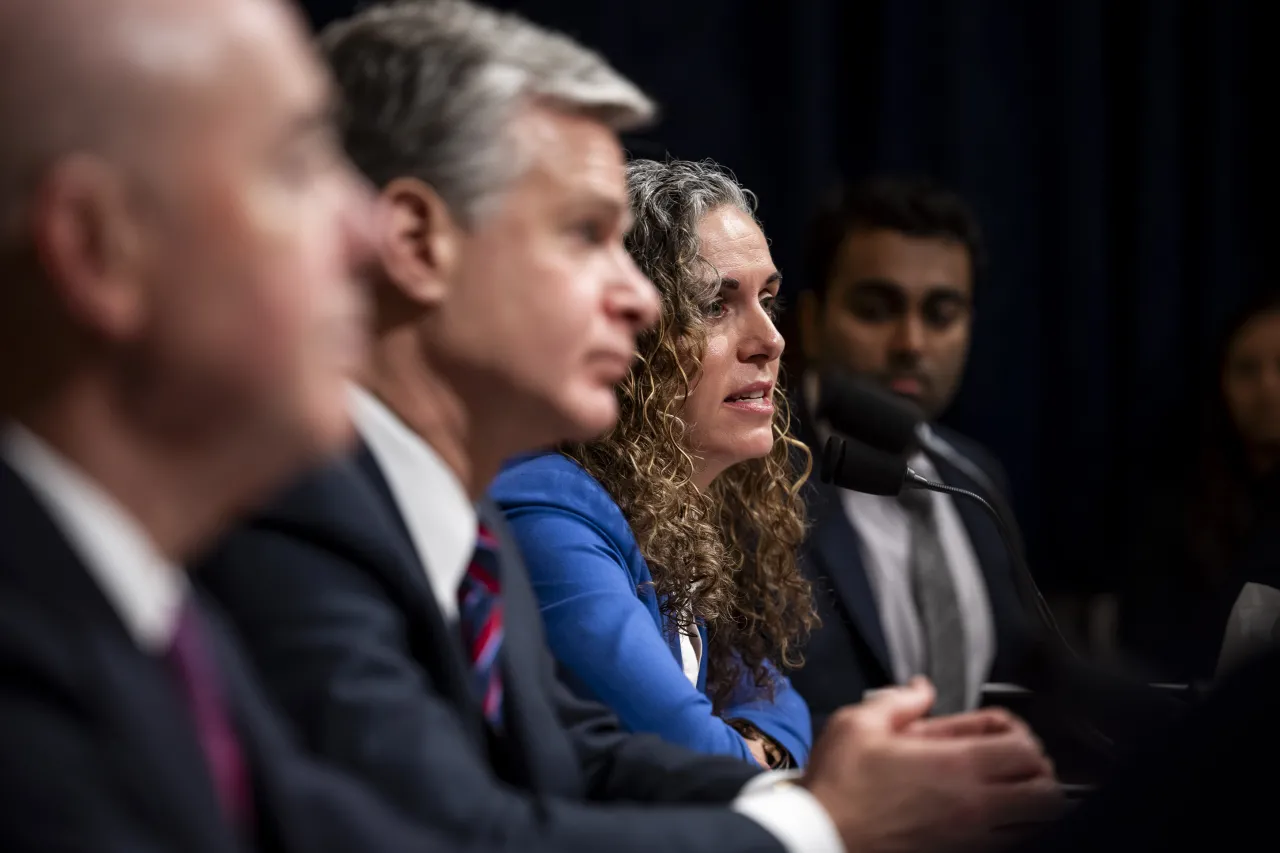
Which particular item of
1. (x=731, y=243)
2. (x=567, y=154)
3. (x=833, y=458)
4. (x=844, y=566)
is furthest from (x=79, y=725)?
(x=844, y=566)

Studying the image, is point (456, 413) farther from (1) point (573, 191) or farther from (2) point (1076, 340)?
(2) point (1076, 340)

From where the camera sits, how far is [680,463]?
1486 millimetres

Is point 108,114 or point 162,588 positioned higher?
point 108,114

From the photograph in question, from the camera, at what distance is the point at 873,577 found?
2.51 m

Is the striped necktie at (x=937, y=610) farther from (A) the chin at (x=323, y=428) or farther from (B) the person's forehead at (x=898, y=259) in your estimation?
(A) the chin at (x=323, y=428)

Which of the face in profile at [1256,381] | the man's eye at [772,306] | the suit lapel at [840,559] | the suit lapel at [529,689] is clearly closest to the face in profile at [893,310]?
the suit lapel at [840,559]

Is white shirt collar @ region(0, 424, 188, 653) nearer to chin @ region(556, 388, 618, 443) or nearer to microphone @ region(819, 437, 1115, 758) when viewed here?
chin @ region(556, 388, 618, 443)

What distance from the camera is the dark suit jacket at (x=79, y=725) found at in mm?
532

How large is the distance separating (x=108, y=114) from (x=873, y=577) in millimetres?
2060

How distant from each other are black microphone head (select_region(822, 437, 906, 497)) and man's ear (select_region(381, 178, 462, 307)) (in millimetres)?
578

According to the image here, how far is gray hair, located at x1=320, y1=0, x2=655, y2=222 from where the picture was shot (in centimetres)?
92

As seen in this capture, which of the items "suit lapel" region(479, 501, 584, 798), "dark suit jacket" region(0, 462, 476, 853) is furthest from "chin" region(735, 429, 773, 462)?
"dark suit jacket" region(0, 462, 476, 853)

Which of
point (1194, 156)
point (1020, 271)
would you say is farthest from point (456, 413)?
point (1194, 156)

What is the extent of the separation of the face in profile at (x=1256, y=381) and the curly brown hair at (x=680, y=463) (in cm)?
191
